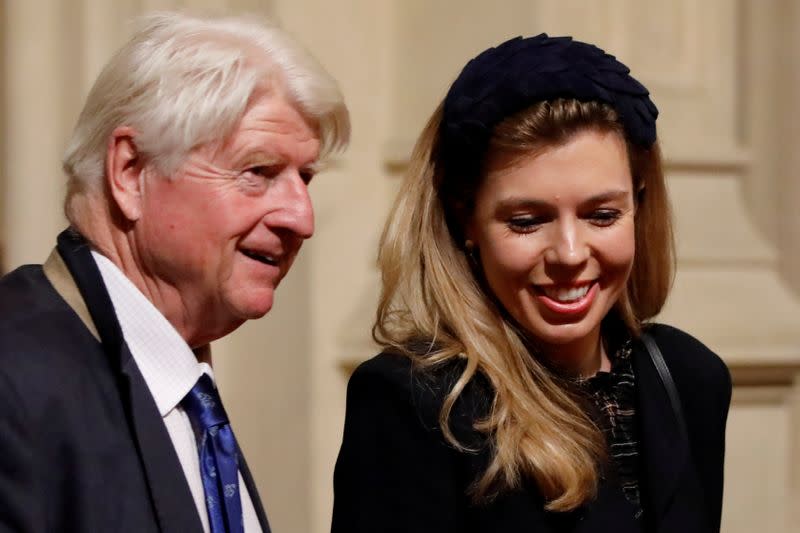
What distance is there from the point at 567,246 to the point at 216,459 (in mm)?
695

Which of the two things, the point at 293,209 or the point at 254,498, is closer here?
the point at 293,209

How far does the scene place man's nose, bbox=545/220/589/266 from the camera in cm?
254

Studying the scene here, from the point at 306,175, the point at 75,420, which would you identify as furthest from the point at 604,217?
the point at 75,420

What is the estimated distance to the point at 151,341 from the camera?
2496 mm

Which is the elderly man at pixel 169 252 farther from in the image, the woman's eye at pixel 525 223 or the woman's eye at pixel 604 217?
the woman's eye at pixel 604 217

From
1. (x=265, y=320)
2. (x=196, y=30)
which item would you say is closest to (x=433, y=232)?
(x=196, y=30)

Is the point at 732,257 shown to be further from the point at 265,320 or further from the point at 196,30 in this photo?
the point at 196,30

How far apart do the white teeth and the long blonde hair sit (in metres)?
0.12

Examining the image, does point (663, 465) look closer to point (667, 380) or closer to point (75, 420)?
point (667, 380)

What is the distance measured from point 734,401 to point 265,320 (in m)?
1.52

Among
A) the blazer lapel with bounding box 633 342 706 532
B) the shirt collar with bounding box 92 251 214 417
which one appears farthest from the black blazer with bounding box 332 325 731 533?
the shirt collar with bounding box 92 251 214 417

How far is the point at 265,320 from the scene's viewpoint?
4.85m

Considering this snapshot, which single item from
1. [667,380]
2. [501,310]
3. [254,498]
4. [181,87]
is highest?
[181,87]

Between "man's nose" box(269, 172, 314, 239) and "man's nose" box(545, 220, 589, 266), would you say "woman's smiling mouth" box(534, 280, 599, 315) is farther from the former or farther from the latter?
"man's nose" box(269, 172, 314, 239)
